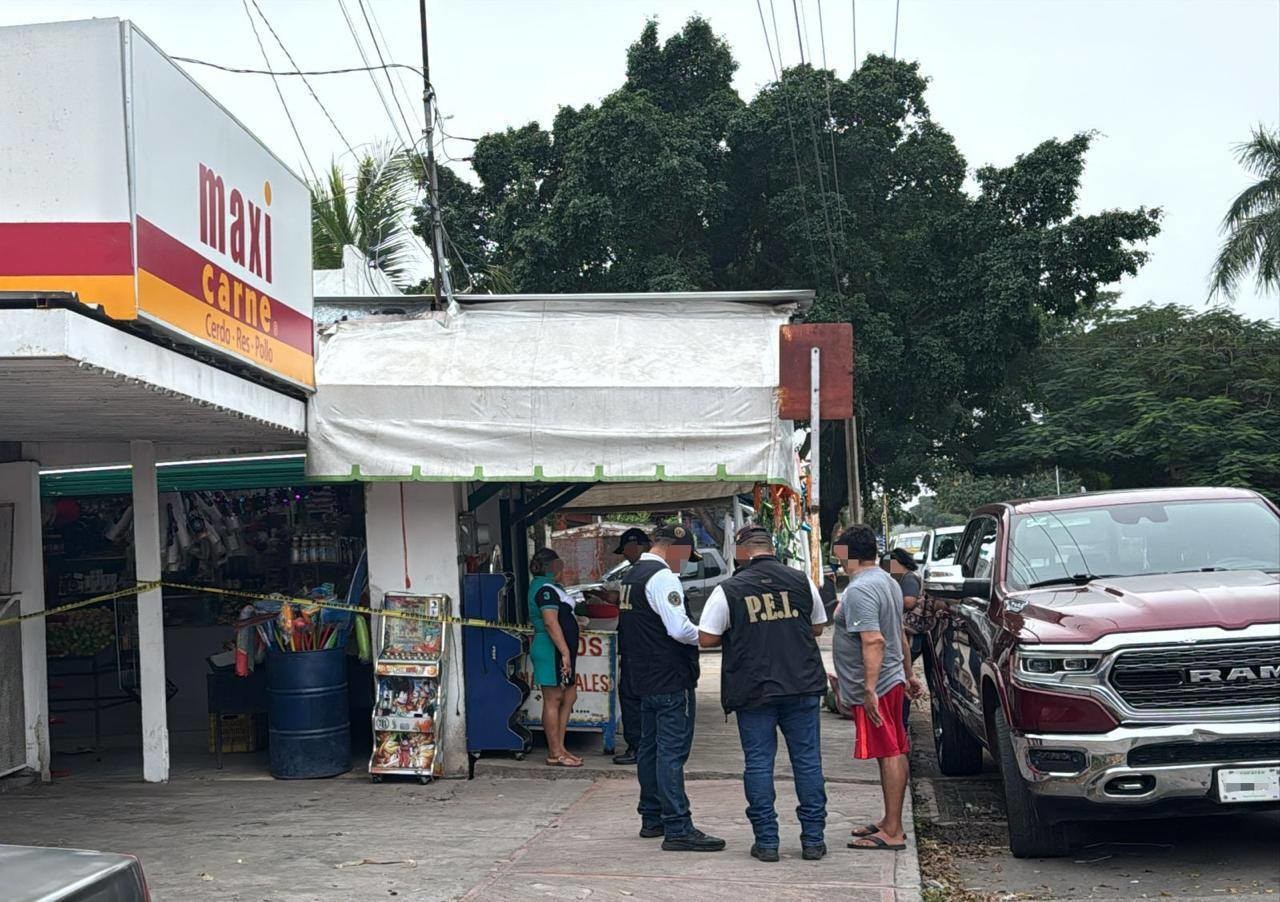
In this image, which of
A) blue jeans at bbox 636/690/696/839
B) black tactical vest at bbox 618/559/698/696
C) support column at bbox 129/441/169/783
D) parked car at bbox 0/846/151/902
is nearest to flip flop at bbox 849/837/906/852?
blue jeans at bbox 636/690/696/839

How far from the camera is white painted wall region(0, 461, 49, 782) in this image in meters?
10.5

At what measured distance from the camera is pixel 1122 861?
7113 mm

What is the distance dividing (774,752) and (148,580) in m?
5.55

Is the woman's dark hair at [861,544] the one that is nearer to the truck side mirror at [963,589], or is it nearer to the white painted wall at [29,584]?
the truck side mirror at [963,589]

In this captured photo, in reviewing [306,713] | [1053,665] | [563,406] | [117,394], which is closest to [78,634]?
[306,713]

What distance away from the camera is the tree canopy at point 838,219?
26938 mm

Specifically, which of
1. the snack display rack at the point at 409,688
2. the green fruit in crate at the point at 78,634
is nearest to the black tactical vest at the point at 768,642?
the snack display rack at the point at 409,688

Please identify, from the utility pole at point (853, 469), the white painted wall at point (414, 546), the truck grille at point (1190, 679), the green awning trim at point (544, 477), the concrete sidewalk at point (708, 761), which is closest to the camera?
the truck grille at point (1190, 679)

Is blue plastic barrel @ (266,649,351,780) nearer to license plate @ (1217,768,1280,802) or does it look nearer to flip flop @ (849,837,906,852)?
flip flop @ (849,837,906,852)

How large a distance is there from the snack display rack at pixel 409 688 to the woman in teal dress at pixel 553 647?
28.7 inches

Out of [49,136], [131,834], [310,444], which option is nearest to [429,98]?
[310,444]

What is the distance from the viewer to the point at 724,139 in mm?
28578

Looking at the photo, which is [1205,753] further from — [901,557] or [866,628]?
[901,557]

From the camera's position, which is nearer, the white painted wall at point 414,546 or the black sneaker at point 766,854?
the black sneaker at point 766,854
